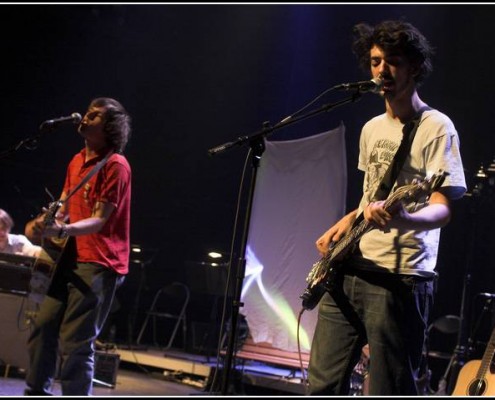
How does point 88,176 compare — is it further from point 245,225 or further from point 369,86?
point 369,86

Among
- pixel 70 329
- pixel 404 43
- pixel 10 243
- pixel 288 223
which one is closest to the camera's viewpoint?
pixel 404 43

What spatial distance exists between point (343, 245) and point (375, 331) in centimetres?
37

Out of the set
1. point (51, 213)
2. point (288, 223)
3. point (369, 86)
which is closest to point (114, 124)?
point (51, 213)

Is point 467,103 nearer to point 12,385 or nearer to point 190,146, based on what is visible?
point 190,146

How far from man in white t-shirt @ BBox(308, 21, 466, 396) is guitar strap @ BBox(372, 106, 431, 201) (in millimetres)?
12

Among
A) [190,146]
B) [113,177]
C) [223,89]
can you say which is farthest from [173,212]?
[113,177]

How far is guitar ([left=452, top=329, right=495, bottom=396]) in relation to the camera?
4898 mm

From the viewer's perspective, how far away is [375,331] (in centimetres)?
298

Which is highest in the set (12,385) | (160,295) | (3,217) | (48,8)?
(48,8)

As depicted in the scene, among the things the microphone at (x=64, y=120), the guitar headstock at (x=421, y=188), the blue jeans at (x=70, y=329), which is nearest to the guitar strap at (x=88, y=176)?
the microphone at (x=64, y=120)

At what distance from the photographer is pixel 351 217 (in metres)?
3.30

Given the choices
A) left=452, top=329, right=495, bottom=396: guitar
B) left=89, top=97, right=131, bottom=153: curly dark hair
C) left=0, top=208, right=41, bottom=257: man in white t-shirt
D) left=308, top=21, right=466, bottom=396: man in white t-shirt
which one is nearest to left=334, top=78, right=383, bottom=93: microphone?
left=308, top=21, right=466, bottom=396: man in white t-shirt

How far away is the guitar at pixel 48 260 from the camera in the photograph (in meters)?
4.01

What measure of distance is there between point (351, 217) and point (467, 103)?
15.6 ft
